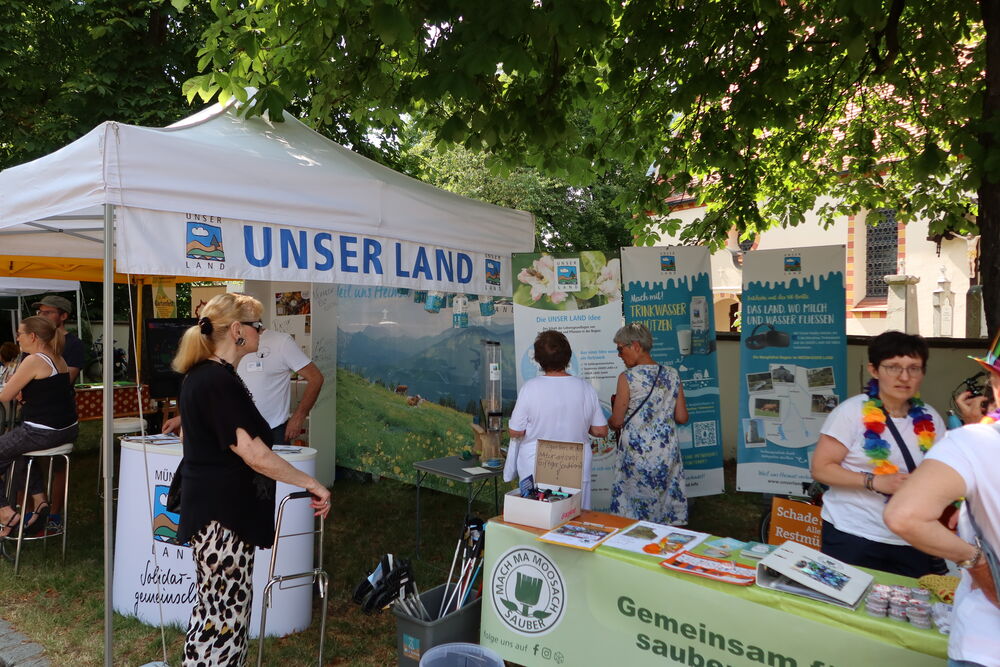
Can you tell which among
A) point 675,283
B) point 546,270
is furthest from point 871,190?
point 546,270

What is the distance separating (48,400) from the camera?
14.3 feet

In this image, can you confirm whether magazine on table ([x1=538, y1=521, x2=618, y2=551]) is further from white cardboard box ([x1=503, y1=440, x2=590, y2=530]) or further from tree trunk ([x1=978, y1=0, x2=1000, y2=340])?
tree trunk ([x1=978, y1=0, x2=1000, y2=340])

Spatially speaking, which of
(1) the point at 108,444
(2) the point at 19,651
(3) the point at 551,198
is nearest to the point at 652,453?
(1) the point at 108,444

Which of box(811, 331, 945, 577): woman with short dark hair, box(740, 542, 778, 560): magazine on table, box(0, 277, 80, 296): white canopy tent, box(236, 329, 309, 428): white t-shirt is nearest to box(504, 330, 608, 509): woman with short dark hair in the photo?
box(740, 542, 778, 560): magazine on table

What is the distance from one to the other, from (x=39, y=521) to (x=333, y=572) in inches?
85.9

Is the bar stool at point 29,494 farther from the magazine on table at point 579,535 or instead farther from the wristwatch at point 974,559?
the wristwatch at point 974,559

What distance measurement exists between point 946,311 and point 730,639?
14.8m

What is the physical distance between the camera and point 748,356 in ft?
15.7

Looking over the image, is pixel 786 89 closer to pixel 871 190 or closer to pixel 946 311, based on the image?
pixel 871 190

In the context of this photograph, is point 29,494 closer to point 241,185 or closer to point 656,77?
point 241,185

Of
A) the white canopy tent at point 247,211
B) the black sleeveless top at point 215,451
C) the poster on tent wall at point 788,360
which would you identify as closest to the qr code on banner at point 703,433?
the poster on tent wall at point 788,360

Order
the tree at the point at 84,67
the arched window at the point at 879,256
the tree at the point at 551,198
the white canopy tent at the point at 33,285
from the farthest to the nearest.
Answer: the tree at the point at 551,198
the arched window at the point at 879,256
the white canopy tent at the point at 33,285
the tree at the point at 84,67

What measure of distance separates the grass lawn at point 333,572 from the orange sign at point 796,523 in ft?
4.25

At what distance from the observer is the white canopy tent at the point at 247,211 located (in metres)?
2.57
